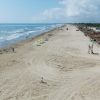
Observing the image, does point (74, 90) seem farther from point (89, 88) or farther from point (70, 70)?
point (70, 70)

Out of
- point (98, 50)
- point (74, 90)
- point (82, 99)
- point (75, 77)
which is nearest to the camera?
point (82, 99)

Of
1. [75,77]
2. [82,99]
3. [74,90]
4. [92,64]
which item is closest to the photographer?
[82,99]

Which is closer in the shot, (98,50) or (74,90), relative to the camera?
(74,90)

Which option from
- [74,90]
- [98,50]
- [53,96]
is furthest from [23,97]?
[98,50]

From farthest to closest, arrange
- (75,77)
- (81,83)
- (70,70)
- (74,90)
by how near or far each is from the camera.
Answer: (70,70) → (75,77) → (81,83) → (74,90)

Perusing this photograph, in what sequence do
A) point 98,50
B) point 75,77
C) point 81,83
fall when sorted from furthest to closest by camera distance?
point 98,50 < point 75,77 < point 81,83

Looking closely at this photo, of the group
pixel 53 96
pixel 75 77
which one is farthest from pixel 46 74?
pixel 53 96

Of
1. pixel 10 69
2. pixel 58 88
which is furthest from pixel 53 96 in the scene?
pixel 10 69

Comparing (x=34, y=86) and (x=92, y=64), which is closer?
(x=34, y=86)

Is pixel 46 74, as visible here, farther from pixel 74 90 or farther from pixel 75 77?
pixel 74 90
